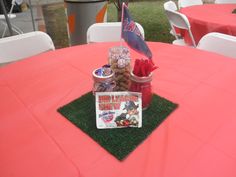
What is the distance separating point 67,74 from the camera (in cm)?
114

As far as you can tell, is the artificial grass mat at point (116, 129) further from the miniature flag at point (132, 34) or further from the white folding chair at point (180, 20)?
the white folding chair at point (180, 20)

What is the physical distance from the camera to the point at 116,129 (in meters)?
0.77

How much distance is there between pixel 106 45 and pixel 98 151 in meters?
0.91

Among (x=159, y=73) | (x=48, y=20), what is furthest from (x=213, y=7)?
(x=48, y=20)

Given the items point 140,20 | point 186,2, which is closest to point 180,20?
point 186,2

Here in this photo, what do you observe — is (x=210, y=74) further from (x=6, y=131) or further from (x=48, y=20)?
(x=48, y=20)

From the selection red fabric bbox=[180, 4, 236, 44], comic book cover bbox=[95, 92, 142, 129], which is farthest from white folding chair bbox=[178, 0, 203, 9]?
comic book cover bbox=[95, 92, 142, 129]

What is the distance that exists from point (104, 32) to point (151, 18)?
3925 mm

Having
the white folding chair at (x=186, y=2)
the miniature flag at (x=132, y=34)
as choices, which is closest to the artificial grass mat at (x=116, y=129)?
the miniature flag at (x=132, y=34)

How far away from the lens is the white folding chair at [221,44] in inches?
57.5

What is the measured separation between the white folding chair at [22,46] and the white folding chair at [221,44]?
1.09 meters

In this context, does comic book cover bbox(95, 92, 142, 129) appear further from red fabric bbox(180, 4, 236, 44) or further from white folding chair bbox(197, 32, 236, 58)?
red fabric bbox(180, 4, 236, 44)

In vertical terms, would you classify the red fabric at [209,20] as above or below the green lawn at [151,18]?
above

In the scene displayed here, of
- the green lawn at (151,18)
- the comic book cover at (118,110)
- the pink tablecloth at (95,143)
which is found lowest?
the green lawn at (151,18)
